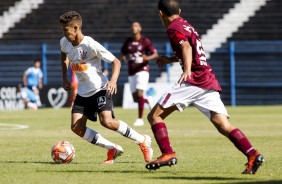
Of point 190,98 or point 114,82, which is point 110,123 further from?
point 190,98

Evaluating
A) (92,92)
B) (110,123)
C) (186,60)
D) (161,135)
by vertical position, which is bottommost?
(110,123)

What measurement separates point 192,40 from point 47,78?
25830 millimetres

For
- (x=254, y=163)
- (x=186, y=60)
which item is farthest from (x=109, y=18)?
(x=254, y=163)

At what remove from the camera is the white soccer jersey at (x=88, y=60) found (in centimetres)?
1045

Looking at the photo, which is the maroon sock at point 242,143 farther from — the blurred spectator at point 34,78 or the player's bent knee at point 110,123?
the blurred spectator at point 34,78

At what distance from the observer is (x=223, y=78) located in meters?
32.7

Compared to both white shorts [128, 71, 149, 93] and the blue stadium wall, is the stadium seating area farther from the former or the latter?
white shorts [128, 71, 149, 93]

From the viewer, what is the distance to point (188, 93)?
9.13 meters

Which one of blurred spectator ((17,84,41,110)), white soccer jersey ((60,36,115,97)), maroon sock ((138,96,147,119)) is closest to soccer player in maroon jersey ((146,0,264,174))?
white soccer jersey ((60,36,115,97))

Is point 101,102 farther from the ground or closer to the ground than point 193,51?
closer to the ground

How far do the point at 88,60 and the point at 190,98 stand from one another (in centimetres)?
192

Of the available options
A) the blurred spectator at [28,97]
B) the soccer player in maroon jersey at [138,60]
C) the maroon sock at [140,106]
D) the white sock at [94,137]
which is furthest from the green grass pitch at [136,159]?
the blurred spectator at [28,97]

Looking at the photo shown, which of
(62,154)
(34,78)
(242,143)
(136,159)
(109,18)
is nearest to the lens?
(242,143)

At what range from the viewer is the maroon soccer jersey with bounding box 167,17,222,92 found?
903 cm
